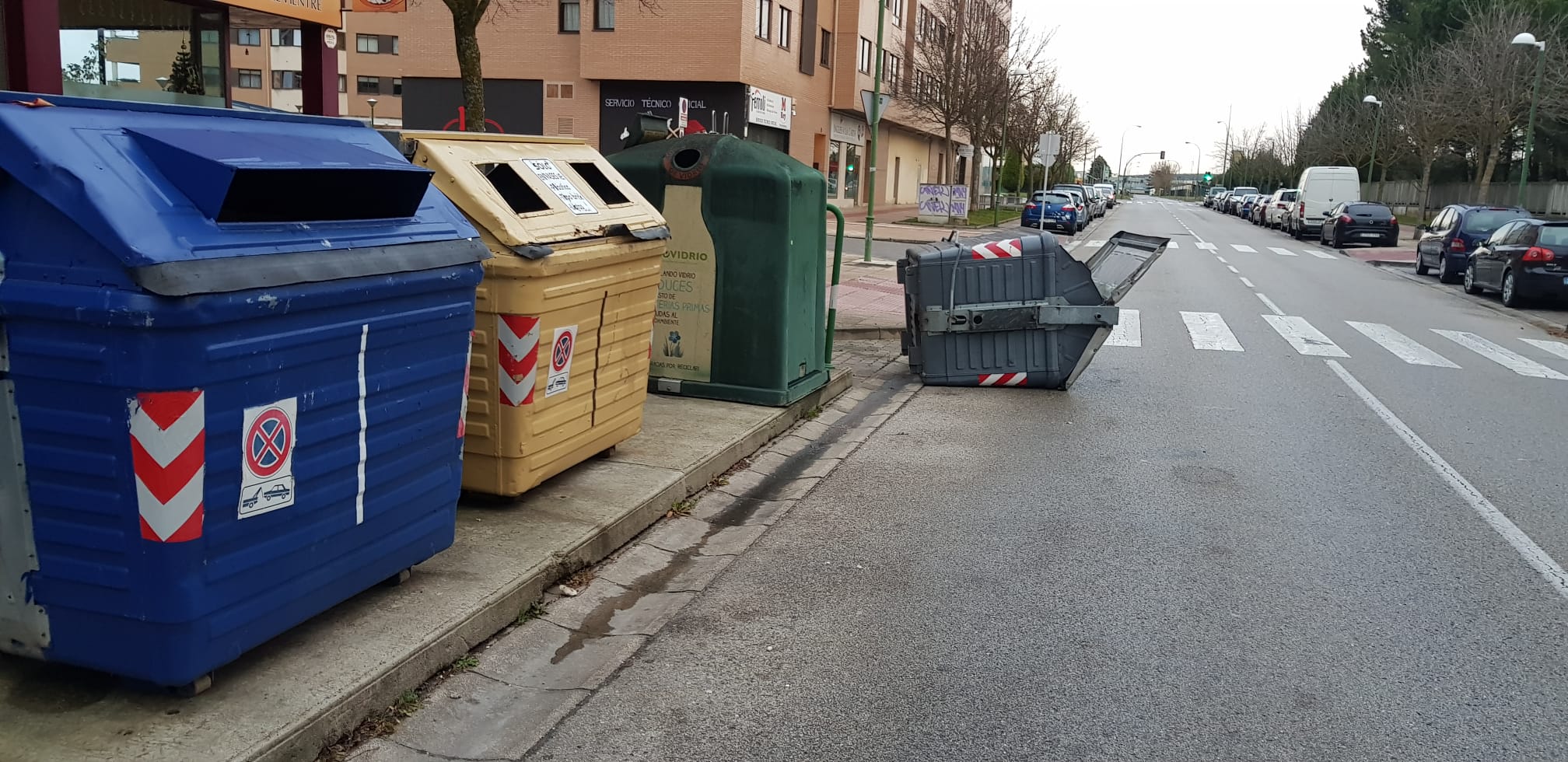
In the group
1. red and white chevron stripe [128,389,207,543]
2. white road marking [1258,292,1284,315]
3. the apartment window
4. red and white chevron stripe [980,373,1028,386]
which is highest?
the apartment window

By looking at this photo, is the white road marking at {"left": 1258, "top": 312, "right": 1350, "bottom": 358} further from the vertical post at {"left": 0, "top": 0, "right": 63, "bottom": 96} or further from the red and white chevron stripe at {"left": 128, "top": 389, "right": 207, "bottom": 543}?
the red and white chevron stripe at {"left": 128, "top": 389, "right": 207, "bottom": 543}

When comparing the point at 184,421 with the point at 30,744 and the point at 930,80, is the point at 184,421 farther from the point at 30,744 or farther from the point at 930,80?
the point at 930,80

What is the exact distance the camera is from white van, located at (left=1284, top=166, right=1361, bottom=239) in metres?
40.4

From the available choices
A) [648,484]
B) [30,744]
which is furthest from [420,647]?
[648,484]

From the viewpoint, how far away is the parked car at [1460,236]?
76.9ft

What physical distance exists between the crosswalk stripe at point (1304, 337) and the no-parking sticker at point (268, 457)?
11.9m

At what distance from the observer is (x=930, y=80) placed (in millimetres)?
43594

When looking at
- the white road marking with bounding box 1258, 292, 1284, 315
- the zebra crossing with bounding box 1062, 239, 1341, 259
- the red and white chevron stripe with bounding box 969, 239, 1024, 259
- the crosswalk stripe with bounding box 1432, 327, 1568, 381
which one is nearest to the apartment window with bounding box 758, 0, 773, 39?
the zebra crossing with bounding box 1062, 239, 1341, 259

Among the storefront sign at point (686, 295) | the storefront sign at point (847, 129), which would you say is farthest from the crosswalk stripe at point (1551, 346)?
the storefront sign at point (847, 129)

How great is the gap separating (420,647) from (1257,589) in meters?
3.63

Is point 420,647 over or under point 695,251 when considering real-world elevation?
under

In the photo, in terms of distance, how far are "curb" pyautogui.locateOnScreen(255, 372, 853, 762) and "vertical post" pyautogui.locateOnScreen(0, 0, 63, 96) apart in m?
Result: 4.93

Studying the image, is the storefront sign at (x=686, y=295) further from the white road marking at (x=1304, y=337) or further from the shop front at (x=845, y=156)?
the shop front at (x=845, y=156)

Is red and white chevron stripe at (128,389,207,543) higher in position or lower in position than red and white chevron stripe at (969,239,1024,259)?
lower
